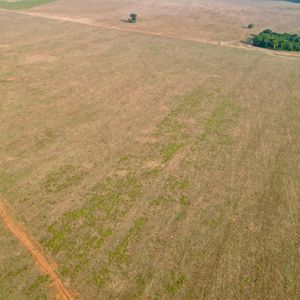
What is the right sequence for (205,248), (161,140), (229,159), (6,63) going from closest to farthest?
(205,248), (229,159), (161,140), (6,63)

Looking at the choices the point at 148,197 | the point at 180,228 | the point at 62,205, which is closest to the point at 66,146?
the point at 62,205

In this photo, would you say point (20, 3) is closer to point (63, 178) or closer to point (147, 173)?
point (63, 178)

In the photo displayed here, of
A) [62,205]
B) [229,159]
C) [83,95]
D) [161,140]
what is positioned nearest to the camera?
[62,205]

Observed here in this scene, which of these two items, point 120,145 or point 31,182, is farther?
point 120,145

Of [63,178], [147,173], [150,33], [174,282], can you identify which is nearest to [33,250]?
[63,178]

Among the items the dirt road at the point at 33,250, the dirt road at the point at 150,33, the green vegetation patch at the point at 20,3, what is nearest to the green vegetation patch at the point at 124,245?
the dirt road at the point at 33,250

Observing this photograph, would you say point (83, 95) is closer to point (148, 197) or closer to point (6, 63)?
point (6, 63)

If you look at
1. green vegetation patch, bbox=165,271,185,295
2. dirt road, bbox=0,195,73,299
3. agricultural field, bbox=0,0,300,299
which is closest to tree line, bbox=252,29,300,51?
agricultural field, bbox=0,0,300,299
